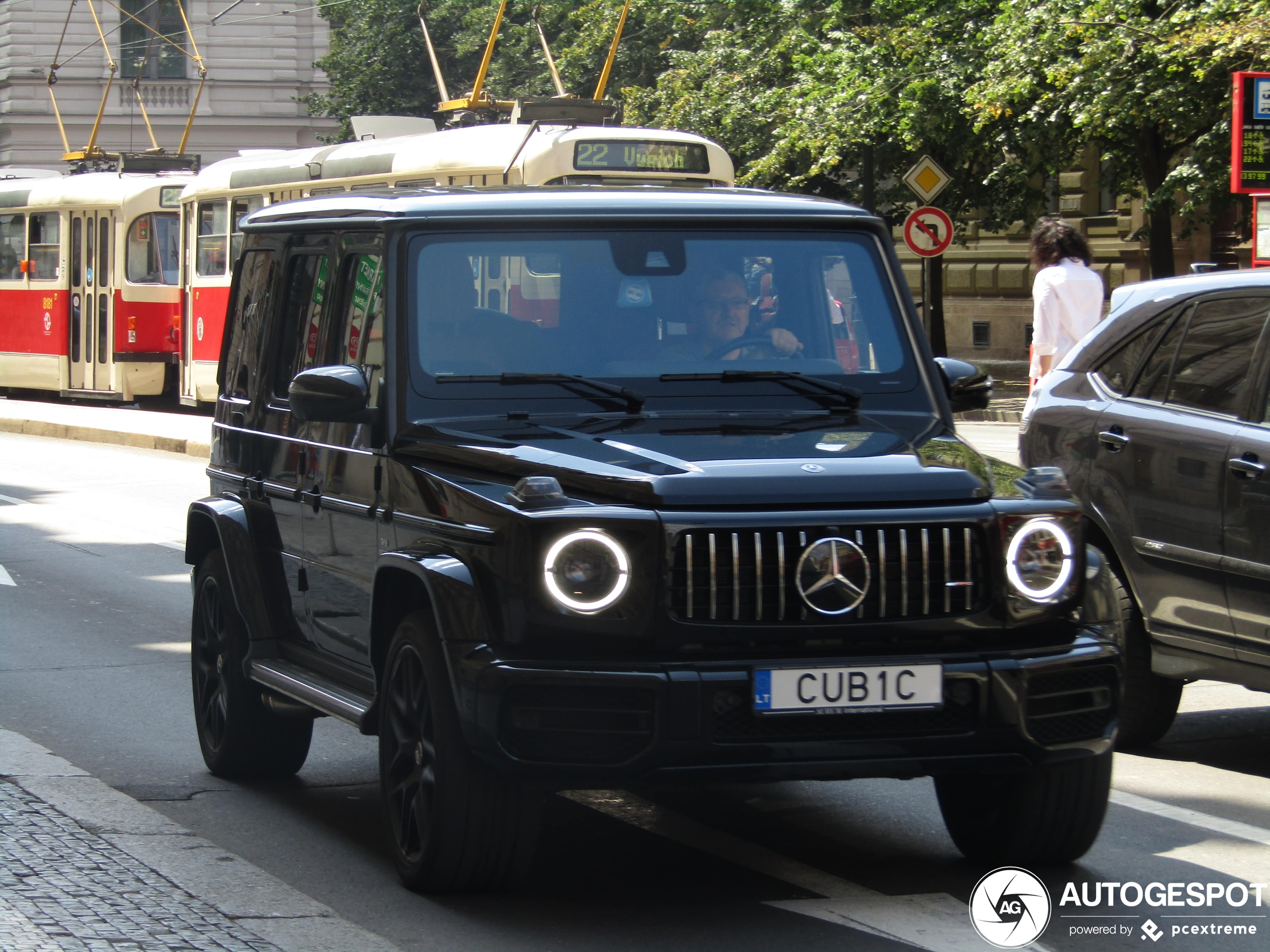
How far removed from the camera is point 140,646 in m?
9.54

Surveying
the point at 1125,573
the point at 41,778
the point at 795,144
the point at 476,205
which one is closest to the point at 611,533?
the point at 476,205

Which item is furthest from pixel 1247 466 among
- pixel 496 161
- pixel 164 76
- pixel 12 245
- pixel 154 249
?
pixel 164 76

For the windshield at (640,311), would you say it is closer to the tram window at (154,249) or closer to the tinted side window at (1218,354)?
the tinted side window at (1218,354)

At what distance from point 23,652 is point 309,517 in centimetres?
387

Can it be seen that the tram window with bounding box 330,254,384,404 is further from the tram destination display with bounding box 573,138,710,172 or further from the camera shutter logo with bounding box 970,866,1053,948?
the tram destination display with bounding box 573,138,710,172

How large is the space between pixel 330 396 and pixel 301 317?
1.06m

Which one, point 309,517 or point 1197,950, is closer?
point 1197,950

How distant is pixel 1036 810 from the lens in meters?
5.16

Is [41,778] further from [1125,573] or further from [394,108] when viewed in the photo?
[394,108]

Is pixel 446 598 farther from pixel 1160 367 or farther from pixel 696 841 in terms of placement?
pixel 1160 367

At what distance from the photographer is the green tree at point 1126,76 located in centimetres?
2166

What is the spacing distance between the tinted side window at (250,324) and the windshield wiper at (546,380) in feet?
4.32

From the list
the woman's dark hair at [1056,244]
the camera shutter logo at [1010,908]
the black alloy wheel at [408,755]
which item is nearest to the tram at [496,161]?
the woman's dark hair at [1056,244]

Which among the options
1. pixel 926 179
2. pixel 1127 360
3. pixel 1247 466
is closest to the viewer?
pixel 1247 466
